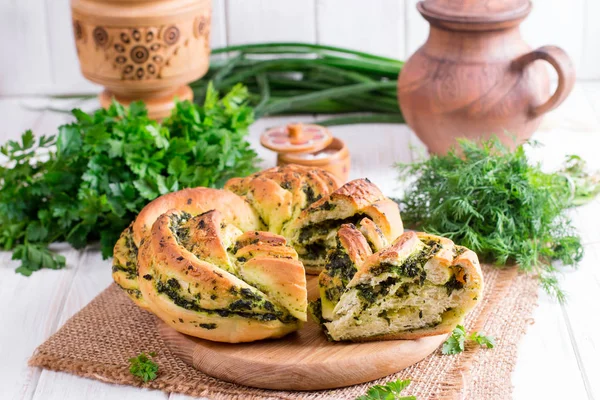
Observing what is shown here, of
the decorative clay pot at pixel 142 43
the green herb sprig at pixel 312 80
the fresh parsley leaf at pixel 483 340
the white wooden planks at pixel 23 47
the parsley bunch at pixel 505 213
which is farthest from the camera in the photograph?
the white wooden planks at pixel 23 47

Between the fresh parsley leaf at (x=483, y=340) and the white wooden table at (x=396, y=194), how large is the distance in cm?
9

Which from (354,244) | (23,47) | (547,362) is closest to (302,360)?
(354,244)

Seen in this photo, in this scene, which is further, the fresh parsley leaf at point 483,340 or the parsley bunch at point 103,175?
the parsley bunch at point 103,175

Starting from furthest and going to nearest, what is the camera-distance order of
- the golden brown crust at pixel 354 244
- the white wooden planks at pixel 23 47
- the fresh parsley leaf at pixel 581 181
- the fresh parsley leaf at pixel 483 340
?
1. the white wooden planks at pixel 23 47
2. the fresh parsley leaf at pixel 581 181
3. the fresh parsley leaf at pixel 483 340
4. the golden brown crust at pixel 354 244

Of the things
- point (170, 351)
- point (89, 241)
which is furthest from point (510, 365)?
point (89, 241)

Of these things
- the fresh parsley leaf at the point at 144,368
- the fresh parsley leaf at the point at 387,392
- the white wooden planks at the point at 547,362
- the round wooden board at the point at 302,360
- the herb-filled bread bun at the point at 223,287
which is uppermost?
the herb-filled bread bun at the point at 223,287

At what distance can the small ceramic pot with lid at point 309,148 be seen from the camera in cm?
288

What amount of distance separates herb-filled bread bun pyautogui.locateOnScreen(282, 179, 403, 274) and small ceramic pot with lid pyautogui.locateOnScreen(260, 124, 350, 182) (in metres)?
0.72

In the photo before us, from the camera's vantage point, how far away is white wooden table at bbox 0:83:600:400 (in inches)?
76.0

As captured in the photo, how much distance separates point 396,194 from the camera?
295 cm

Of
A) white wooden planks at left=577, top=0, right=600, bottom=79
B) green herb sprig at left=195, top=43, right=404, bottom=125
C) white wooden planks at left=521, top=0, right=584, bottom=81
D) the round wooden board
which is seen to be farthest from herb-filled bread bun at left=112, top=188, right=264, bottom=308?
white wooden planks at left=577, top=0, right=600, bottom=79

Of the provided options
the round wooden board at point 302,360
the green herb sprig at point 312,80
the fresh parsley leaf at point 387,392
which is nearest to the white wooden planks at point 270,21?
the green herb sprig at point 312,80

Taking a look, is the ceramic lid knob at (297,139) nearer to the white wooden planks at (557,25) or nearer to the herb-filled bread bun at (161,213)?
the herb-filled bread bun at (161,213)

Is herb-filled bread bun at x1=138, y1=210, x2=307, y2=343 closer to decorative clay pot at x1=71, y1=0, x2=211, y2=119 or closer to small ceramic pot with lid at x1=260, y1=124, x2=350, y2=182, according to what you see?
small ceramic pot with lid at x1=260, y1=124, x2=350, y2=182
